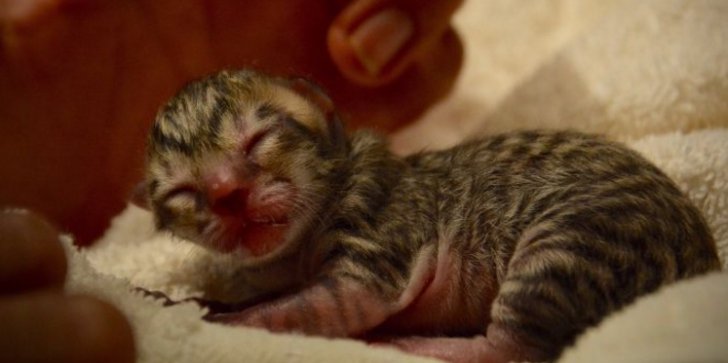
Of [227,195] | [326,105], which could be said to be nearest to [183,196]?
[227,195]

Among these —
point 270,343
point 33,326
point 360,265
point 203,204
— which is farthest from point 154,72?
point 33,326

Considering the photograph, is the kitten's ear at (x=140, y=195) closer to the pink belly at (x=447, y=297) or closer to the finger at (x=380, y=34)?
the pink belly at (x=447, y=297)

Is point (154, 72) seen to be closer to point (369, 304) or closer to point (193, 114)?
point (193, 114)

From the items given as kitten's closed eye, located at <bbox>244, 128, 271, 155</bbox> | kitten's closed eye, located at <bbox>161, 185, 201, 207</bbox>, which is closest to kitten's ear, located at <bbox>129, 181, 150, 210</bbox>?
kitten's closed eye, located at <bbox>161, 185, 201, 207</bbox>

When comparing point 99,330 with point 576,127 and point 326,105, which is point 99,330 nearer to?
point 326,105

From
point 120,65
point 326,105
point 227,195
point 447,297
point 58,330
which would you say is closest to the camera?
point 58,330

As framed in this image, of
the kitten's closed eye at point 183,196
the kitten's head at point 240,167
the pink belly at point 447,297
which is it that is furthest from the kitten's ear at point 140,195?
the pink belly at point 447,297
